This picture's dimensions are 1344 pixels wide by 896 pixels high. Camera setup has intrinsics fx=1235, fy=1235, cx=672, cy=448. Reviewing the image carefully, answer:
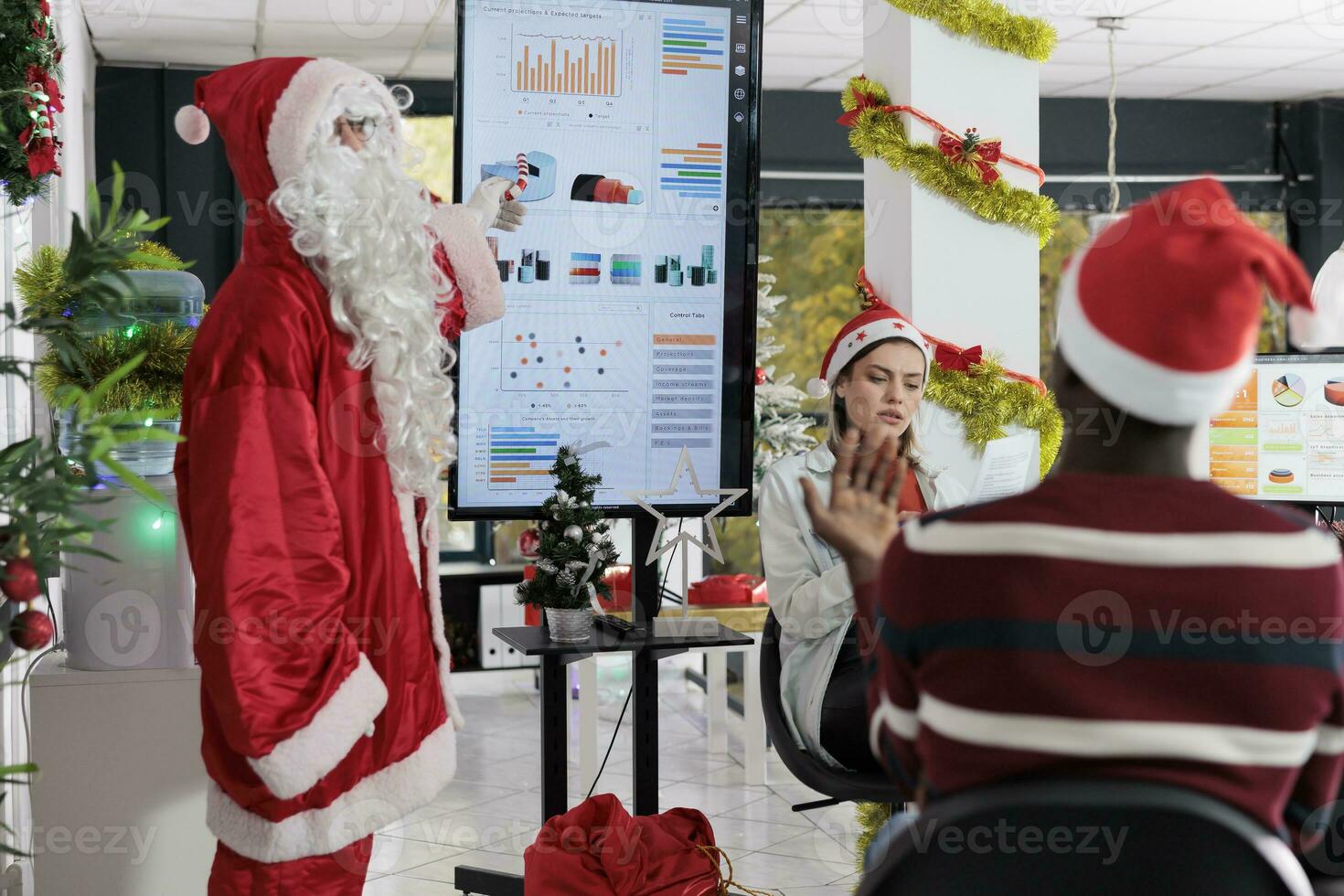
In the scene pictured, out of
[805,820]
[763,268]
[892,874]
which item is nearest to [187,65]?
[763,268]

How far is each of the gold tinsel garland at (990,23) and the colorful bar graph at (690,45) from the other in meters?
0.51

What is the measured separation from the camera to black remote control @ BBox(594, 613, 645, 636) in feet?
8.39

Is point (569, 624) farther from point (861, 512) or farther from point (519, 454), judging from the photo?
point (861, 512)

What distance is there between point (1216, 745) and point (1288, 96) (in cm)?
780

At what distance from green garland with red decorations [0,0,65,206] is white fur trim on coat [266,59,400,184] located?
1.87ft

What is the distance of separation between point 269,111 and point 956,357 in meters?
1.65

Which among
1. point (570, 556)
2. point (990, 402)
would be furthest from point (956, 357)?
point (570, 556)

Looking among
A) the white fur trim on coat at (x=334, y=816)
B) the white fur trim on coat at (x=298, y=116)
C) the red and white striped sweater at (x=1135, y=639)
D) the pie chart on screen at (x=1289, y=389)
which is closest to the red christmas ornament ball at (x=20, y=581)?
the white fur trim on coat at (x=334, y=816)

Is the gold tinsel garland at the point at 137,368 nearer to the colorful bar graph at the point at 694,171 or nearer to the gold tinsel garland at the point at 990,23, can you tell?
the colorful bar graph at the point at 694,171

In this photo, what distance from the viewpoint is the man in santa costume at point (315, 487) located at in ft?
5.48

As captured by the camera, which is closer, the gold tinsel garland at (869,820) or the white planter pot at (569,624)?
the white planter pot at (569,624)

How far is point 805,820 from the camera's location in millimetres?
3875

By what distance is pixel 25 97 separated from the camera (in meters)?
2.20

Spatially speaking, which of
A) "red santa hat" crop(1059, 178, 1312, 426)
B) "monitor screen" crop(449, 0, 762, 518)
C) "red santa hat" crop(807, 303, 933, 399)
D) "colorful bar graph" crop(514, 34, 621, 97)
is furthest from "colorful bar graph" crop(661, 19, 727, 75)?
"red santa hat" crop(1059, 178, 1312, 426)
